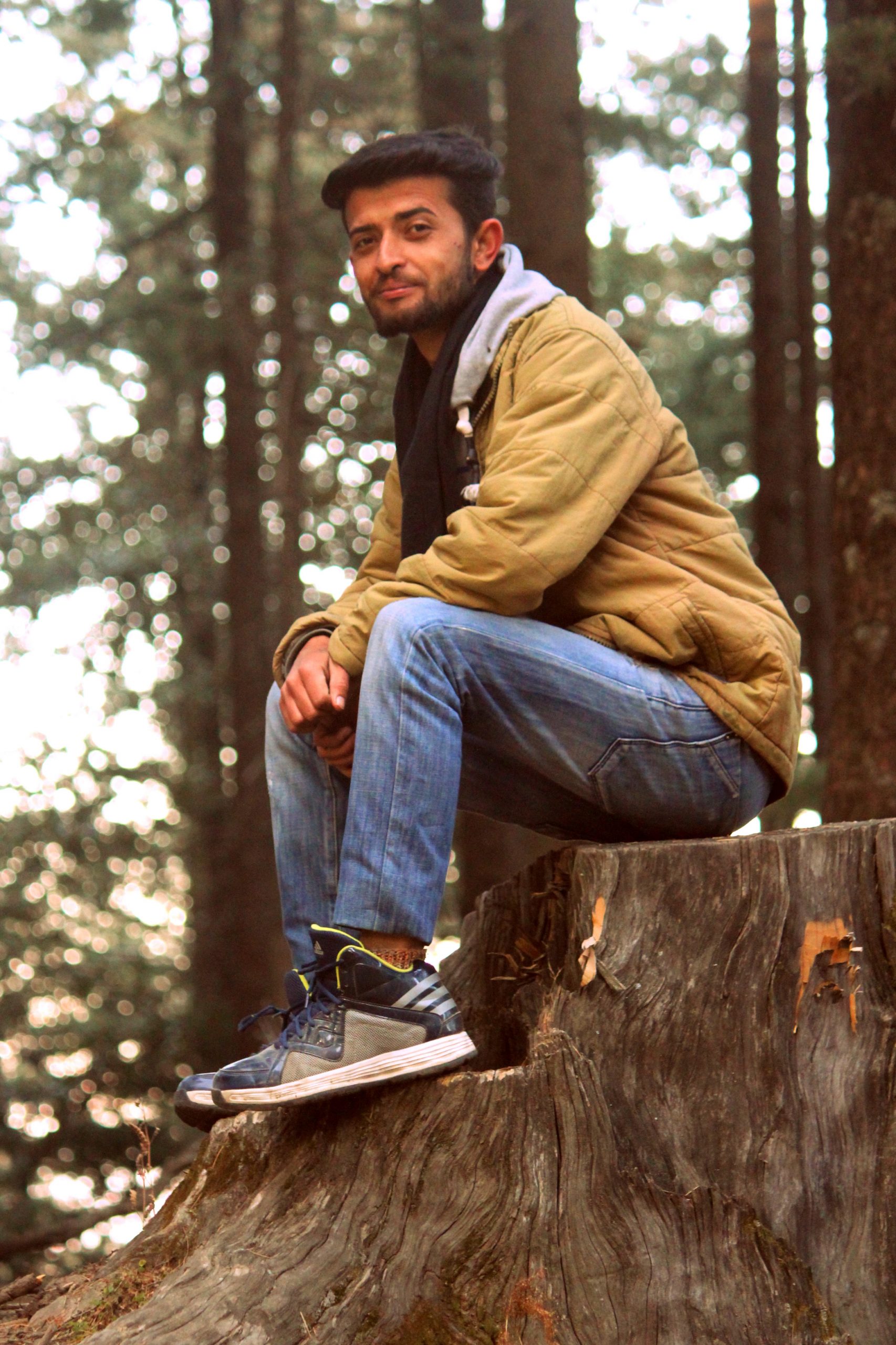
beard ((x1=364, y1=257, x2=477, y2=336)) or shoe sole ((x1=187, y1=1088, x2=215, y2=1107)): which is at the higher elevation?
beard ((x1=364, y1=257, x2=477, y2=336))

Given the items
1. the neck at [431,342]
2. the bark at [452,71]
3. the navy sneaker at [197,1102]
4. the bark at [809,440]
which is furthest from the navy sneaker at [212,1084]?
the bark at [452,71]

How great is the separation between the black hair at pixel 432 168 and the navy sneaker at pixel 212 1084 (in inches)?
76.1

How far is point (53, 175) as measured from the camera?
571 inches

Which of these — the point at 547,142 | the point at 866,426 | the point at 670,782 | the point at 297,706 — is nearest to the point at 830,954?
the point at 670,782

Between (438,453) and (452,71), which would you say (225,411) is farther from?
(438,453)

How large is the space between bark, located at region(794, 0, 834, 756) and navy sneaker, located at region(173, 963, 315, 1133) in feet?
22.6

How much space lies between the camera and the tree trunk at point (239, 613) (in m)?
11.9

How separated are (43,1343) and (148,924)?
16054mm

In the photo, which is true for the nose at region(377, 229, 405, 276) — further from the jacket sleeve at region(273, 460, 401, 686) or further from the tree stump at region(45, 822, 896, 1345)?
the tree stump at region(45, 822, 896, 1345)

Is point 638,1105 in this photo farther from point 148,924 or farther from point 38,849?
point 148,924

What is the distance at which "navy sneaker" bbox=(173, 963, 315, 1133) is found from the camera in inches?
116

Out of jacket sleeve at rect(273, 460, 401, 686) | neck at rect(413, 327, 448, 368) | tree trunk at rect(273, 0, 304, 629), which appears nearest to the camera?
neck at rect(413, 327, 448, 368)

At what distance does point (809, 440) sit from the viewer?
36.4 ft

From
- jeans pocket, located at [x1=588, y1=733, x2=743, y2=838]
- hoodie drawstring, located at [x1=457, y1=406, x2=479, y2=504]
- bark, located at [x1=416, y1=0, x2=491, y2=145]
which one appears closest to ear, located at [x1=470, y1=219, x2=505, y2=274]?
hoodie drawstring, located at [x1=457, y1=406, x2=479, y2=504]
